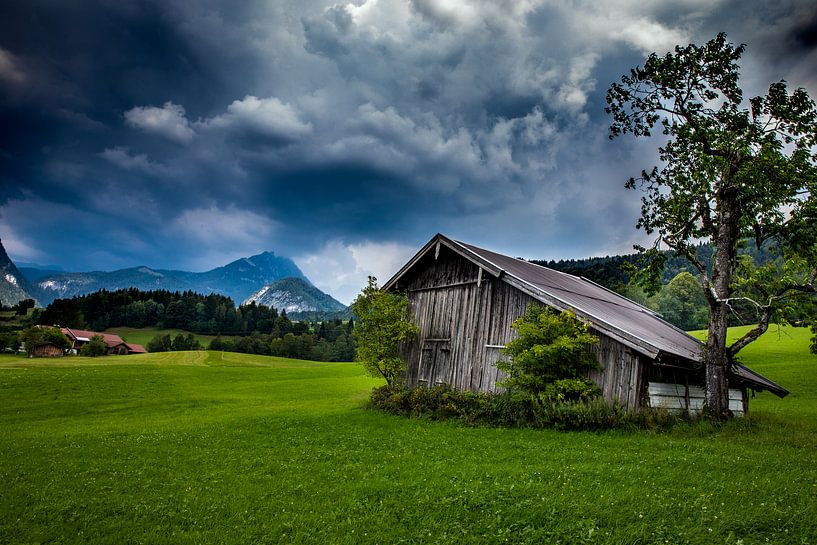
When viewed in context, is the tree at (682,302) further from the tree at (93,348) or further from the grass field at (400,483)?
the tree at (93,348)

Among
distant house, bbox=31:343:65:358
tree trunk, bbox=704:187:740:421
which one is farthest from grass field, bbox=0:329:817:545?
distant house, bbox=31:343:65:358

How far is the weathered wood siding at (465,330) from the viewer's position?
17359 millimetres


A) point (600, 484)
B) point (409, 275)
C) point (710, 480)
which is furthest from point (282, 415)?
point (710, 480)

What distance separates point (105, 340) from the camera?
3895 inches

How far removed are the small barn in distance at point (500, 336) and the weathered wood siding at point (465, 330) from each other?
1.5 inches

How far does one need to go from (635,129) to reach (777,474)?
1536cm

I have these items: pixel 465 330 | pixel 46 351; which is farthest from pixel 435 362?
pixel 46 351

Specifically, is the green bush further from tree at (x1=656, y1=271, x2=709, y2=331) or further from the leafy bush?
tree at (x1=656, y1=271, x2=709, y2=331)

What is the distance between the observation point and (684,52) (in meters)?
Answer: 18.8

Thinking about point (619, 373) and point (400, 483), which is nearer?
point (400, 483)

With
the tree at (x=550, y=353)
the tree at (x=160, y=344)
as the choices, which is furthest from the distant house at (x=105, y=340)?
the tree at (x=550, y=353)

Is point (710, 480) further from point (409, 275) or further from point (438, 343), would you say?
point (409, 275)

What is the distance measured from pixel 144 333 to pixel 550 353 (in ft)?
496

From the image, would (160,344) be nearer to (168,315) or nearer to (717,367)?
(168,315)
